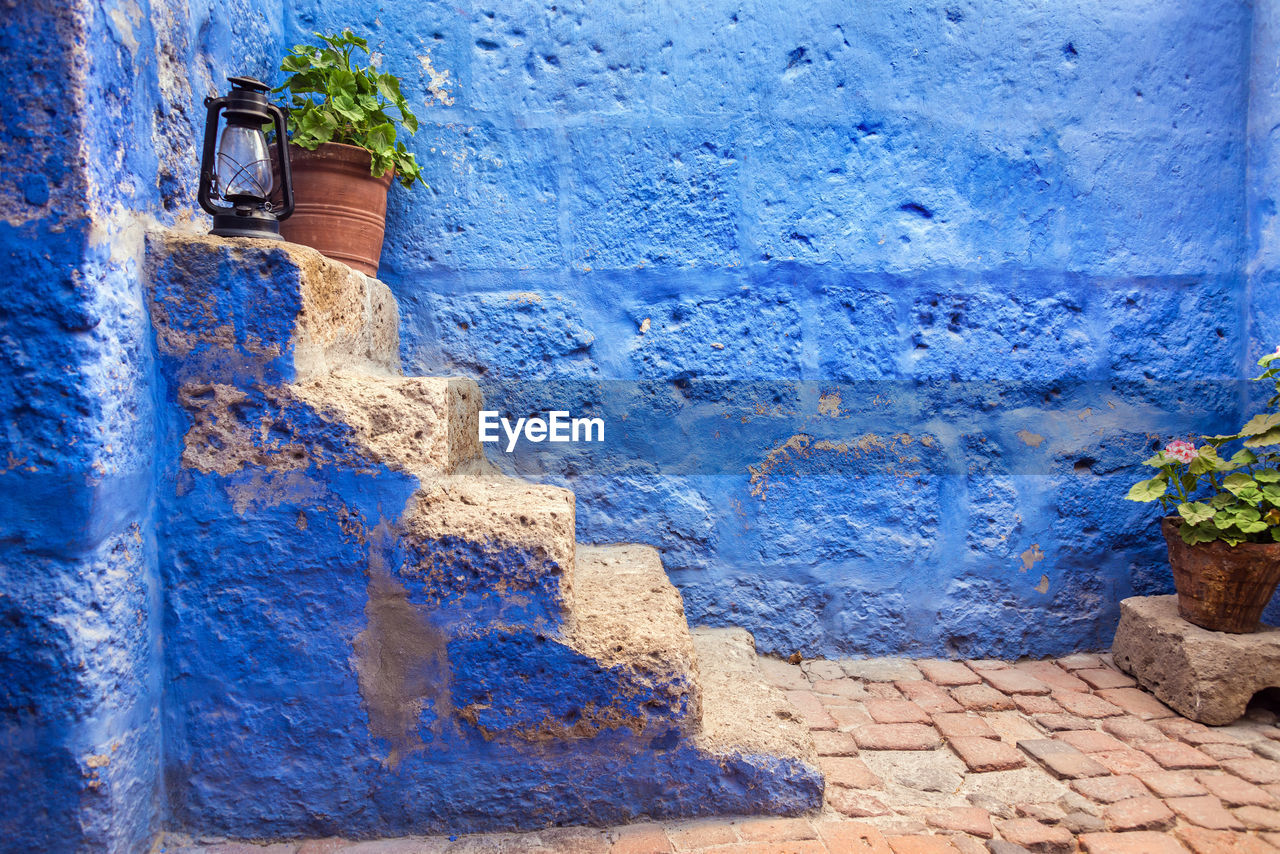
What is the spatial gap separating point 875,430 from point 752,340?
1.82 ft

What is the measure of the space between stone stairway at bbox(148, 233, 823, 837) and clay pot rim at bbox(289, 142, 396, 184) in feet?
1.93

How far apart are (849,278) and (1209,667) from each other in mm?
1631

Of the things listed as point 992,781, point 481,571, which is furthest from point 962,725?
point 481,571

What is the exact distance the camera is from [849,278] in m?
2.54

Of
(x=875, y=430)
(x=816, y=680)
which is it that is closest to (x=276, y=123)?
(x=875, y=430)

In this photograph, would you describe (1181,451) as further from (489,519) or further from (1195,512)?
(489,519)

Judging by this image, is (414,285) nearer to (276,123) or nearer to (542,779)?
(276,123)

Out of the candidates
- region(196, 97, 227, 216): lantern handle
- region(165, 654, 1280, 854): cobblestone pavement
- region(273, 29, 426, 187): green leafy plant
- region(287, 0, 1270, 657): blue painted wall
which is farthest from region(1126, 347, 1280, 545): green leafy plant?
region(196, 97, 227, 216): lantern handle

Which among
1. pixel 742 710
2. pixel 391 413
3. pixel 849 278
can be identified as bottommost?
pixel 742 710

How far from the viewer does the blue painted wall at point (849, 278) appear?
8.21ft

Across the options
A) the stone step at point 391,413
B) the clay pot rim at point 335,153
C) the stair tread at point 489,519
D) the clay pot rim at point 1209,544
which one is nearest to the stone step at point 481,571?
the stair tread at point 489,519

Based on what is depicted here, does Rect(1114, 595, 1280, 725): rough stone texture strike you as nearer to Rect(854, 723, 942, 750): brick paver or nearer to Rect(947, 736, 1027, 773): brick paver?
Rect(947, 736, 1027, 773): brick paver

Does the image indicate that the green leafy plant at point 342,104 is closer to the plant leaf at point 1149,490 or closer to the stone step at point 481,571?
the stone step at point 481,571

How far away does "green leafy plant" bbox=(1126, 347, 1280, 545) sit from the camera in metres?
2.17
